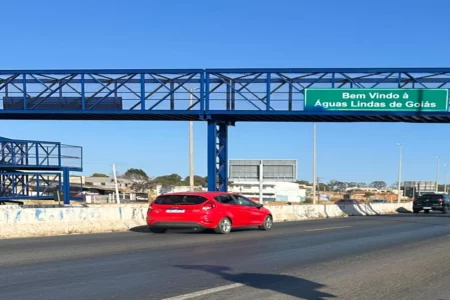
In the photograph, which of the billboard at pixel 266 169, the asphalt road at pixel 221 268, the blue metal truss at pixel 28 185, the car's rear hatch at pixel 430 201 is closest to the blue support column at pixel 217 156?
the billboard at pixel 266 169

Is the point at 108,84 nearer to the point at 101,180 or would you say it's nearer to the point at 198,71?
the point at 198,71

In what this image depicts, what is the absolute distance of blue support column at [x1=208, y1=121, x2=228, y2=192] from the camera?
2708 centimetres

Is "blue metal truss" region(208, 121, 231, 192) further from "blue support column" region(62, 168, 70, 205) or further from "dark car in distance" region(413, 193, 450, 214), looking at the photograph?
"dark car in distance" region(413, 193, 450, 214)

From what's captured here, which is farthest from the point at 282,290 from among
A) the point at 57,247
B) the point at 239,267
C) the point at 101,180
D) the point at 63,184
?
the point at 101,180

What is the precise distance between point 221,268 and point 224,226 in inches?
308

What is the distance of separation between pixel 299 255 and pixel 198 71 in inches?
657

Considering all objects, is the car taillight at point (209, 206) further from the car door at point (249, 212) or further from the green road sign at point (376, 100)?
the green road sign at point (376, 100)

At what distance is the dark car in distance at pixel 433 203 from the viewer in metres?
41.2

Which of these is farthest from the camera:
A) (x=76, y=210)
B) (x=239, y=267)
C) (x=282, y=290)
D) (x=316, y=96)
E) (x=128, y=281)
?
(x=316, y=96)

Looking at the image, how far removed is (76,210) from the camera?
59.2ft

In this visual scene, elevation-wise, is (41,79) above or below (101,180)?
above

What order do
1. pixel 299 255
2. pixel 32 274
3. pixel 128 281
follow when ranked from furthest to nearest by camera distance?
pixel 299 255, pixel 32 274, pixel 128 281

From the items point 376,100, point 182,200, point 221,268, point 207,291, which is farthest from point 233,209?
point 376,100

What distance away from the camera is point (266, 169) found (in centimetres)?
3244
